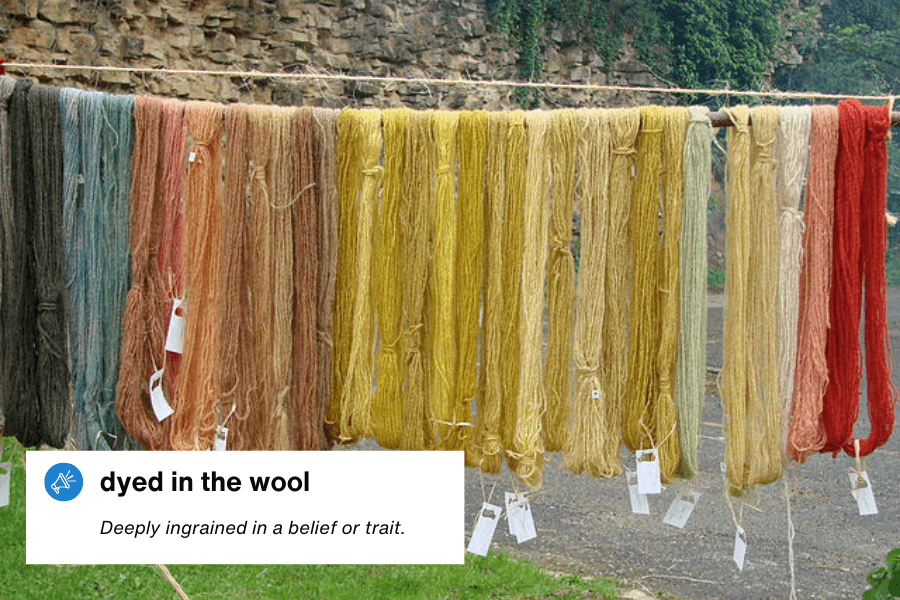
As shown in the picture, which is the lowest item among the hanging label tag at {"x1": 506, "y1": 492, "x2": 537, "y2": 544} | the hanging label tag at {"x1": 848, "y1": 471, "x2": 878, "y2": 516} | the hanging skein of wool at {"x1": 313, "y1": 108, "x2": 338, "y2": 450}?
the hanging label tag at {"x1": 506, "y1": 492, "x2": 537, "y2": 544}

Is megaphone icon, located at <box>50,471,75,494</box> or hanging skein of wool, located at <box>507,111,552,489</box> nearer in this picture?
hanging skein of wool, located at <box>507,111,552,489</box>

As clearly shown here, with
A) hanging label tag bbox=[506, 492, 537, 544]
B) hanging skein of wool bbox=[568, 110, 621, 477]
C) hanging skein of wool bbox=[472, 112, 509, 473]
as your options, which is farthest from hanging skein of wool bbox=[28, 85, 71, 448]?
hanging skein of wool bbox=[568, 110, 621, 477]

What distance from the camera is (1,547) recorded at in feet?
12.8

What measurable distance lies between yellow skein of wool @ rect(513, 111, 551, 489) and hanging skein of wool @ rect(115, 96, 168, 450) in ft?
3.03

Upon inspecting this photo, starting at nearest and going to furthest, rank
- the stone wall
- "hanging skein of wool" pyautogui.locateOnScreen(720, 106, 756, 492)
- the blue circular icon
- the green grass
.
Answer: "hanging skein of wool" pyautogui.locateOnScreen(720, 106, 756, 492) → the blue circular icon → the green grass → the stone wall

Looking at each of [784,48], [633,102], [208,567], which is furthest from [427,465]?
[784,48]

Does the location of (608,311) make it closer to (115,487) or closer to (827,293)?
(827,293)

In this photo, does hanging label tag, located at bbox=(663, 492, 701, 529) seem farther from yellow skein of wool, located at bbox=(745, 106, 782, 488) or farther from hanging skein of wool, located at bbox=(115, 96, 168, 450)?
hanging skein of wool, located at bbox=(115, 96, 168, 450)

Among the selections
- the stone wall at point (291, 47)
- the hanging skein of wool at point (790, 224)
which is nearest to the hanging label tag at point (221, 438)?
the hanging skein of wool at point (790, 224)

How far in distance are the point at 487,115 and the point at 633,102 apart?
32.2 ft

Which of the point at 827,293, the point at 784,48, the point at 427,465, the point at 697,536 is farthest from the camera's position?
the point at 784,48

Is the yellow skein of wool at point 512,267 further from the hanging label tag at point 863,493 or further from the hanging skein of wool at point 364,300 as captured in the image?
the hanging label tag at point 863,493

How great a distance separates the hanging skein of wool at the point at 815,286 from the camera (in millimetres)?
2230

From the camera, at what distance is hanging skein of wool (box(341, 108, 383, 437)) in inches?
90.2
